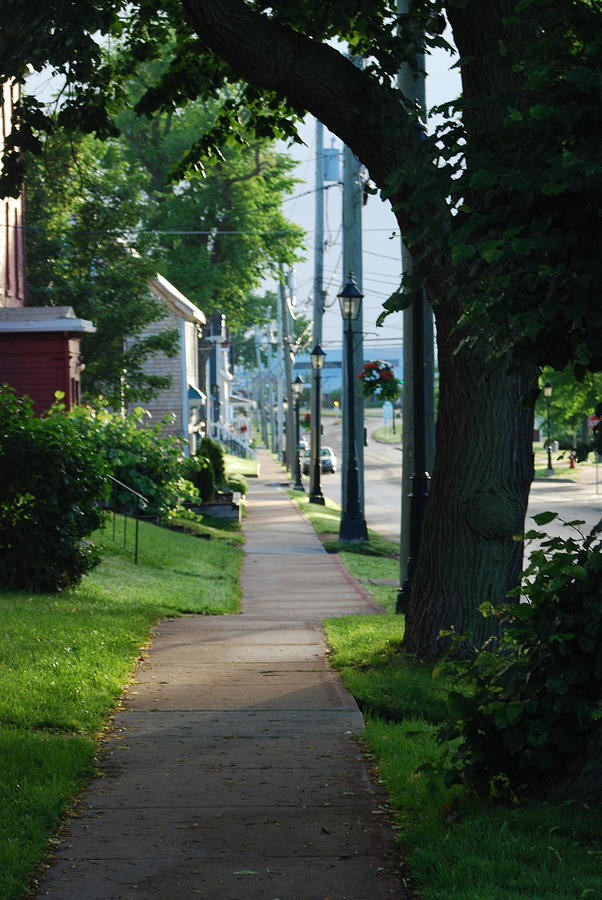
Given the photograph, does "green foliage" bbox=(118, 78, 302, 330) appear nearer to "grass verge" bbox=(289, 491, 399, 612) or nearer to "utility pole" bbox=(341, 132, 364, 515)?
"grass verge" bbox=(289, 491, 399, 612)

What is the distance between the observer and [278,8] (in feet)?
36.2

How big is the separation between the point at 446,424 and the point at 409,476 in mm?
4852

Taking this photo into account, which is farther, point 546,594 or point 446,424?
point 446,424

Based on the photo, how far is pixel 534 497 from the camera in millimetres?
45938

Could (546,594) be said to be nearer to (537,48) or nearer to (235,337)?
(537,48)

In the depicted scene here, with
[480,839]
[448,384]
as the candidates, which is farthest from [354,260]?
[480,839]

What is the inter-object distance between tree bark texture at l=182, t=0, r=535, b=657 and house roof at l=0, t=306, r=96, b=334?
1590cm

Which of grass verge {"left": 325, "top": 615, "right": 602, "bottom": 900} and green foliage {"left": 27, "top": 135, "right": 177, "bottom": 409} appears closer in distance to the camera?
grass verge {"left": 325, "top": 615, "right": 602, "bottom": 900}

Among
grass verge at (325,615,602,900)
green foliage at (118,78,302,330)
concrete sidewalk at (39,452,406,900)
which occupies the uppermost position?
green foliage at (118,78,302,330)

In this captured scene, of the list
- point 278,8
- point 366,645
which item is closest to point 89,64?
point 278,8

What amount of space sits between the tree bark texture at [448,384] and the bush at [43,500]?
5.73 meters

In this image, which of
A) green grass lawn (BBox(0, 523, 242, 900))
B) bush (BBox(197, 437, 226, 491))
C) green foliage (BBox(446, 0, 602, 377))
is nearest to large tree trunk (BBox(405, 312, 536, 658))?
green grass lawn (BBox(0, 523, 242, 900))

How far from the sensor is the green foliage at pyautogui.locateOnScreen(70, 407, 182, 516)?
2352 cm

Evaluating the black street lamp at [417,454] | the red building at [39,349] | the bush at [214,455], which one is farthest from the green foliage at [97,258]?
the black street lamp at [417,454]
